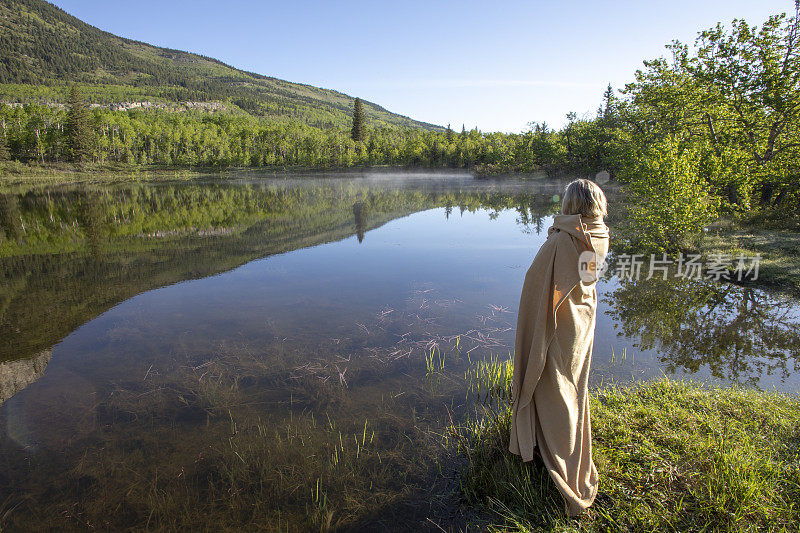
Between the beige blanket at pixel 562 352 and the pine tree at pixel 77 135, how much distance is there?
96085 mm

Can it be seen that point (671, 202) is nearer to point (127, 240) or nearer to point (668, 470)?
point (668, 470)

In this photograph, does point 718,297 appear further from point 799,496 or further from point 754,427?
point 799,496

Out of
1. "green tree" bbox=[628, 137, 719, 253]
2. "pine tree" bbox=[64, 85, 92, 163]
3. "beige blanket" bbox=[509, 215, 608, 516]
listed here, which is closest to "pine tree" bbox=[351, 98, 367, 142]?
"pine tree" bbox=[64, 85, 92, 163]

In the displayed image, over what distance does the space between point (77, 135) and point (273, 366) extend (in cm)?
9271

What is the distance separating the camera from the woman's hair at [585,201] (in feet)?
9.30

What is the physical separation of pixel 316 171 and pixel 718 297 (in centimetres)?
9449

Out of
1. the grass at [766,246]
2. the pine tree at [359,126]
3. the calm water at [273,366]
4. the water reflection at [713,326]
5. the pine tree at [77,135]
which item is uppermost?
the pine tree at [359,126]

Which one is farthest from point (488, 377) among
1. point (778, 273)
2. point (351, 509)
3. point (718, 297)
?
point (778, 273)

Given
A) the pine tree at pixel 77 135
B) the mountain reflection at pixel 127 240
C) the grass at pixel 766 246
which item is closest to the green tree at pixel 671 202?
the grass at pixel 766 246

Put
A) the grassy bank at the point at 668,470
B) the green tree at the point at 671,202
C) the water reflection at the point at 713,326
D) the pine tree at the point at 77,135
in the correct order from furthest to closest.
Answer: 1. the pine tree at the point at 77,135
2. the green tree at the point at 671,202
3. the water reflection at the point at 713,326
4. the grassy bank at the point at 668,470

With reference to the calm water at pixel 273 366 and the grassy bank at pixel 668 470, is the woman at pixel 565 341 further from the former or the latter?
the calm water at pixel 273 366

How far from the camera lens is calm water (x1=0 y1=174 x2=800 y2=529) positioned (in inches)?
159

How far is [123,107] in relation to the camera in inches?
6260

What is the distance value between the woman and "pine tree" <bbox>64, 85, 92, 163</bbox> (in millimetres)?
96077
